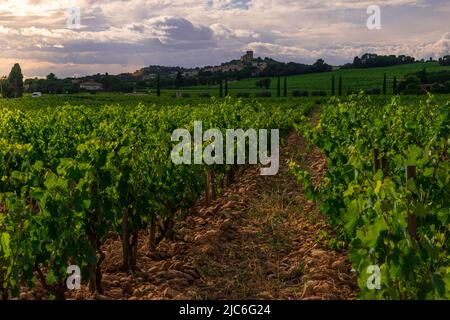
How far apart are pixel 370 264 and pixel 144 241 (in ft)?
15.0

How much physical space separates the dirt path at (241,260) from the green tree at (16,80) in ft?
316

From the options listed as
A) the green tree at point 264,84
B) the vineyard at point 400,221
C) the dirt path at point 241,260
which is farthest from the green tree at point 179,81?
the vineyard at point 400,221

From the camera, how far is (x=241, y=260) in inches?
287

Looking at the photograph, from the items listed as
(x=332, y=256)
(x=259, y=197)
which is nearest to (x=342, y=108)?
(x=259, y=197)

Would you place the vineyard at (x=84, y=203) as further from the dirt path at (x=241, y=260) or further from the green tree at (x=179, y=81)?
the green tree at (x=179, y=81)

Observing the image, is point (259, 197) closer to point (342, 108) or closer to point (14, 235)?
point (342, 108)

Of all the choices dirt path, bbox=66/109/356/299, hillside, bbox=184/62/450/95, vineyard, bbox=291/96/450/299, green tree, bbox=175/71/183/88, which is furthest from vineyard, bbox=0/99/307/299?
green tree, bbox=175/71/183/88

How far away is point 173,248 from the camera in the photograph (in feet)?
24.4

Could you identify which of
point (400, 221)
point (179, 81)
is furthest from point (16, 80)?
point (400, 221)

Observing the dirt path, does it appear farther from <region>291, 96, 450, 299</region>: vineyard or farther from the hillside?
the hillside

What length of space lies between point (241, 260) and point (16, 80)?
333 feet

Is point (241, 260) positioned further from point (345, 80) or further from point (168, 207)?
point (345, 80)

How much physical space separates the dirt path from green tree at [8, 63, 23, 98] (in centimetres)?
9646

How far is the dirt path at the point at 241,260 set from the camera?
238 inches
